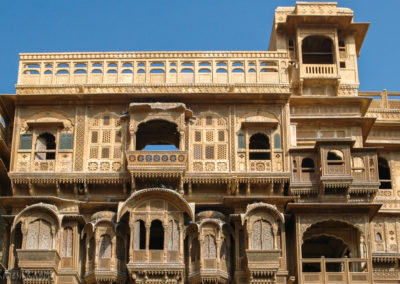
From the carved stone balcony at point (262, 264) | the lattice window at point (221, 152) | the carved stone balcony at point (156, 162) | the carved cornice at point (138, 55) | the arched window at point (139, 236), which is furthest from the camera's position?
the carved cornice at point (138, 55)

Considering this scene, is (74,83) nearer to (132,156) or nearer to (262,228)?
(132,156)

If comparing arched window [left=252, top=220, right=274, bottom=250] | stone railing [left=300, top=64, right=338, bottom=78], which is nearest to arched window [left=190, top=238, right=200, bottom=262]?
arched window [left=252, top=220, right=274, bottom=250]

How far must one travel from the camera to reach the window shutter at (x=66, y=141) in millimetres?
31781

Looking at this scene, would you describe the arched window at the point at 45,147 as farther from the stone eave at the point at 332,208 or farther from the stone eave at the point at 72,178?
the stone eave at the point at 332,208

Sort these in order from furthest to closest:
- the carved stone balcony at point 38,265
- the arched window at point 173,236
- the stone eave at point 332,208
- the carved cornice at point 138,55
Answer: the carved cornice at point 138,55 < the stone eave at point 332,208 < the arched window at point 173,236 < the carved stone balcony at point 38,265

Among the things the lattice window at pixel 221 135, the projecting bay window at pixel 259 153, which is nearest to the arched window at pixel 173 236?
the projecting bay window at pixel 259 153

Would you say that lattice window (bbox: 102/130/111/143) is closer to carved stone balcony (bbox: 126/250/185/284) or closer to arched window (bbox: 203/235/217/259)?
carved stone balcony (bbox: 126/250/185/284)

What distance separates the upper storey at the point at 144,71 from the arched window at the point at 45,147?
1617 millimetres

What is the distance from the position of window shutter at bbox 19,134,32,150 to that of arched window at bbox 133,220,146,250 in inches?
184

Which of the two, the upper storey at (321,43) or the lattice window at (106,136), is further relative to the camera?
the upper storey at (321,43)

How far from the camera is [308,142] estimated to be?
33719 mm

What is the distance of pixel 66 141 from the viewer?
105 feet

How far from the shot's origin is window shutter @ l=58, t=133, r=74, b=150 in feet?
104

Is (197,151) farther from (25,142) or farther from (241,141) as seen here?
(25,142)
